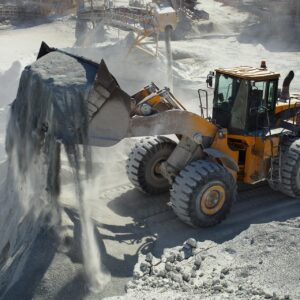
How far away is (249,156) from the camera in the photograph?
8.84 m

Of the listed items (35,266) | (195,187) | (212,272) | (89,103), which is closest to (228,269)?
(212,272)

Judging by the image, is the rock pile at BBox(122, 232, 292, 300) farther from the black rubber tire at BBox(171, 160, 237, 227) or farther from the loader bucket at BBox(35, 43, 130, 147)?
the loader bucket at BBox(35, 43, 130, 147)

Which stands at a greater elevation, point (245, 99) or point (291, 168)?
point (245, 99)

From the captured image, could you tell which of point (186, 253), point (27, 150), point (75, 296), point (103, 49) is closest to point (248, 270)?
point (186, 253)

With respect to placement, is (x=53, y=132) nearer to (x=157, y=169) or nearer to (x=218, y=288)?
(x=218, y=288)

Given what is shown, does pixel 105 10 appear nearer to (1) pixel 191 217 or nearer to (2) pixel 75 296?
(1) pixel 191 217

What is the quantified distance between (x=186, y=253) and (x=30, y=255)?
7.12 ft

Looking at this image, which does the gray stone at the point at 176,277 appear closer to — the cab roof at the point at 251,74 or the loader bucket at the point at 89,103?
the loader bucket at the point at 89,103

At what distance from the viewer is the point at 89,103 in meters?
6.73

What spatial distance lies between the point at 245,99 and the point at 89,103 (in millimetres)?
2924

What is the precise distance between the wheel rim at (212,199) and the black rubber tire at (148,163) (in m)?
1.49

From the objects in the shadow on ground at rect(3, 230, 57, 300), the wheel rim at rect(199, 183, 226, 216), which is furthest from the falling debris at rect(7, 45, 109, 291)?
the wheel rim at rect(199, 183, 226, 216)

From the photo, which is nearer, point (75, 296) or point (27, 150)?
point (75, 296)

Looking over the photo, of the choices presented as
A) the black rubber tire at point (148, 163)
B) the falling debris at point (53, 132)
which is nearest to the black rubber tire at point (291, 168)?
the black rubber tire at point (148, 163)
